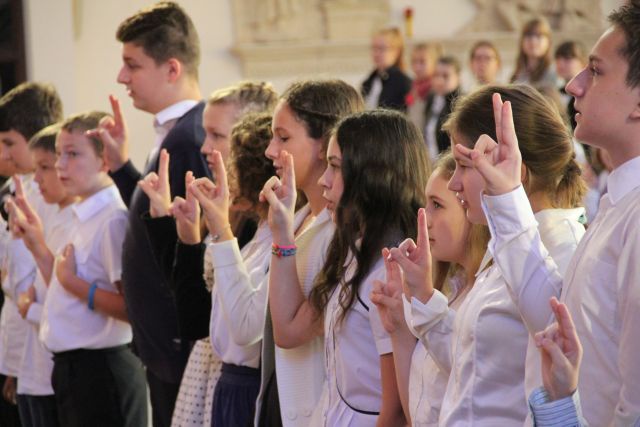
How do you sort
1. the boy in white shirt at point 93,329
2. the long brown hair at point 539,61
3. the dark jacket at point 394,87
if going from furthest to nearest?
the dark jacket at point 394,87, the long brown hair at point 539,61, the boy in white shirt at point 93,329

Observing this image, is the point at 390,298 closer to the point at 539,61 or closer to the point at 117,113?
the point at 117,113

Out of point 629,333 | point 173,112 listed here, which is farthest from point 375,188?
point 173,112

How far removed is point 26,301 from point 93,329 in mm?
515

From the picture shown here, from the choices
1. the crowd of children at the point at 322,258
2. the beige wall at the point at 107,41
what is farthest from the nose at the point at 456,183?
the beige wall at the point at 107,41

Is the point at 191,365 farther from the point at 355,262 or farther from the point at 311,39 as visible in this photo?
the point at 311,39

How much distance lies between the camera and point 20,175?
5258mm

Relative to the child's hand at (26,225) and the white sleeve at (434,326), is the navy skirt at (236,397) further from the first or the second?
the child's hand at (26,225)

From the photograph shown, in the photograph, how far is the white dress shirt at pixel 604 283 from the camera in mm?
1857

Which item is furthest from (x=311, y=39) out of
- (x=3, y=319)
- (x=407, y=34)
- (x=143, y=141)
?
(x=3, y=319)

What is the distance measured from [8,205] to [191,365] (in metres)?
1.28

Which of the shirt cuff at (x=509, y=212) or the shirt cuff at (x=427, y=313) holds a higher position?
the shirt cuff at (x=509, y=212)

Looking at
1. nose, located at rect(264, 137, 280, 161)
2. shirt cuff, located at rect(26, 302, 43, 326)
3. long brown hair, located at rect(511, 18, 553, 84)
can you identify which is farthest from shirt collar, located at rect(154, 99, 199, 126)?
long brown hair, located at rect(511, 18, 553, 84)

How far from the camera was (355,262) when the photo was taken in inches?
108

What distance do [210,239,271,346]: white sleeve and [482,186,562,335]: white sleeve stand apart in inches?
44.2
